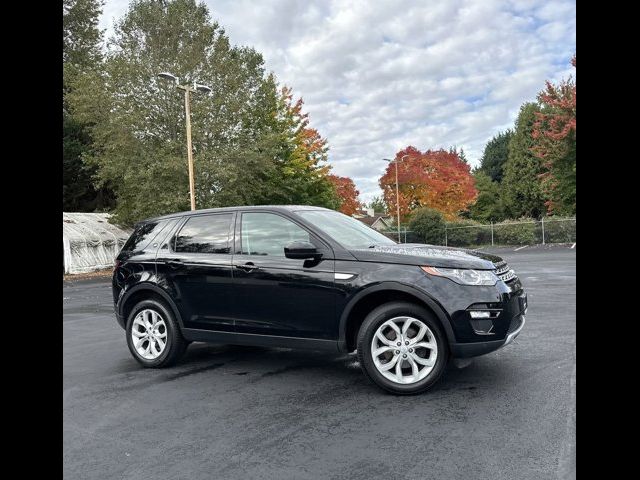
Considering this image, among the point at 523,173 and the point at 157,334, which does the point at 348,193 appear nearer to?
the point at 523,173

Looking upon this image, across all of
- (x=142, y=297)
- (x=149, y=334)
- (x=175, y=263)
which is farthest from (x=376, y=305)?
(x=142, y=297)

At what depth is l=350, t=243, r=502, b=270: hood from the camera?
15.4ft

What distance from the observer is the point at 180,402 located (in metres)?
4.70

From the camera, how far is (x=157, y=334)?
5.98 m

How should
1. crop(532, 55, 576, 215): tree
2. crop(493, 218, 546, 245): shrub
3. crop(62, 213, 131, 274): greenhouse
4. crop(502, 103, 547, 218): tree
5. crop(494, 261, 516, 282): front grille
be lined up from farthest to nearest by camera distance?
crop(502, 103, 547, 218): tree → crop(493, 218, 546, 245): shrub → crop(532, 55, 576, 215): tree → crop(62, 213, 131, 274): greenhouse → crop(494, 261, 516, 282): front grille

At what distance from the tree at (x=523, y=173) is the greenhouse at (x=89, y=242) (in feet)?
130

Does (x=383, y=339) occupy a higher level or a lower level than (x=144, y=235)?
lower

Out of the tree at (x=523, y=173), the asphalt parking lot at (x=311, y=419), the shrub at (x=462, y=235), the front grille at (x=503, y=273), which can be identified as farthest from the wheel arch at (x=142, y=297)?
the tree at (x=523, y=173)

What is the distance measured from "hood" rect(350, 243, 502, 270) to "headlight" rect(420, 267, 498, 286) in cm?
4

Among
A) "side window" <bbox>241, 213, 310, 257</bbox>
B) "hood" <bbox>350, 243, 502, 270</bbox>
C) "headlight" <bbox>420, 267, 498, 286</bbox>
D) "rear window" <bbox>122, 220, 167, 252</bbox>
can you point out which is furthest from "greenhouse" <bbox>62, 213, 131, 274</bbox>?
"headlight" <bbox>420, 267, 498, 286</bbox>

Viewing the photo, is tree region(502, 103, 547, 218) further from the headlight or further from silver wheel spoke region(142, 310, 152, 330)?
silver wheel spoke region(142, 310, 152, 330)

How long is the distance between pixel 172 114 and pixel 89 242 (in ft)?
26.6
